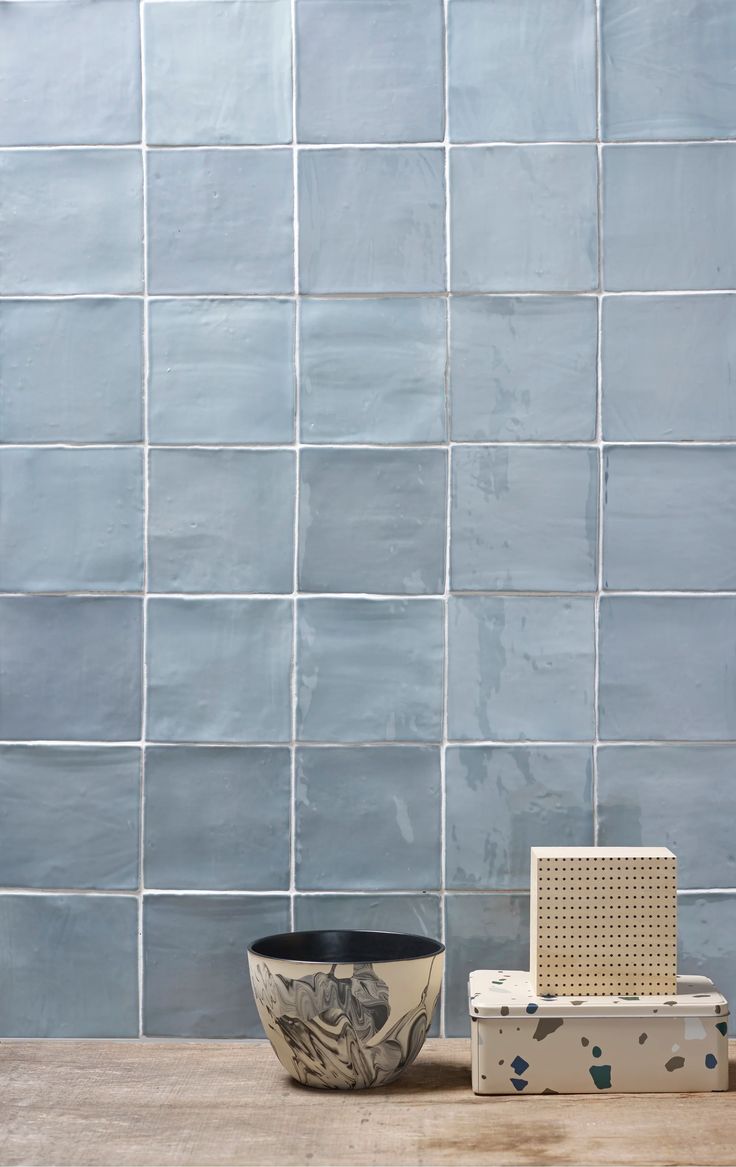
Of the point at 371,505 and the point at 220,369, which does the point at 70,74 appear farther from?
the point at 371,505

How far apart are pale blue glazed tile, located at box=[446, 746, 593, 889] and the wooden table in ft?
0.59

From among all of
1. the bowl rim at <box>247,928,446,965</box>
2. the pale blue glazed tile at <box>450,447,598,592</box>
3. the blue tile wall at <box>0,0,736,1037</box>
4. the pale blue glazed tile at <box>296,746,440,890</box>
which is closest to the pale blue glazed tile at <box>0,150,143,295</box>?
the blue tile wall at <box>0,0,736,1037</box>

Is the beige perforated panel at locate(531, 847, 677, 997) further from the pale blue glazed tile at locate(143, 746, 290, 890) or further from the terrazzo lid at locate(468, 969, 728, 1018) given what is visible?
the pale blue glazed tile at locate(143, 746, 290, 890)

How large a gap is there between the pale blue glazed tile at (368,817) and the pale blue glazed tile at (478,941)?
0.05 m

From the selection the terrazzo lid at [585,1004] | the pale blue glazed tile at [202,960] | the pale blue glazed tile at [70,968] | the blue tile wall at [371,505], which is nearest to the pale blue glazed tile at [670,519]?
the blue tile wall at [371,505]

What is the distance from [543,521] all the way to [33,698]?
54 cm

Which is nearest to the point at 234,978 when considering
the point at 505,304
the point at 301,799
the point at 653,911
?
the point at 301,799

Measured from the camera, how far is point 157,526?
1.13 m

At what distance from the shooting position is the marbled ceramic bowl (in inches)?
36.7

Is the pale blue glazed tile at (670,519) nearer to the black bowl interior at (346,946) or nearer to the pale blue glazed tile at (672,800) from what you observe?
the pale blue glazed tile at (672,800)

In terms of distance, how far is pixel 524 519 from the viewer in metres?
1.12

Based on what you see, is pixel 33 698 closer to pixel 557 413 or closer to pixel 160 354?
pixel 160 354

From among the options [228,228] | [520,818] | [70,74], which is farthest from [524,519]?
[70,74]

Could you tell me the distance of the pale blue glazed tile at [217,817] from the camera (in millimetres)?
1121
